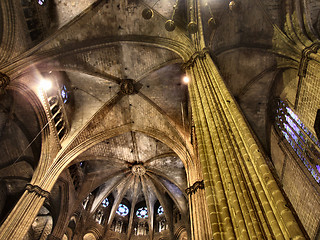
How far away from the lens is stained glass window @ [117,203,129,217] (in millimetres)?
16312

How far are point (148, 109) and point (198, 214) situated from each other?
6773mm

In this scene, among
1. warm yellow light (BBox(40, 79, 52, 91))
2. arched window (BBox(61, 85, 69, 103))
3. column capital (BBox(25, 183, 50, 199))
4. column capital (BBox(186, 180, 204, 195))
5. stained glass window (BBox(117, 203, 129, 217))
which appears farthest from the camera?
stained glass window (BBox(117, 203, 129, 217))

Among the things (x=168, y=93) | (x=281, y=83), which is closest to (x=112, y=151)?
(x=168, y=93)

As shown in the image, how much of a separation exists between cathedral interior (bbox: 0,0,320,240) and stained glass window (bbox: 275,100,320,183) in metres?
0.05

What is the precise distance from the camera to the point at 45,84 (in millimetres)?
11117

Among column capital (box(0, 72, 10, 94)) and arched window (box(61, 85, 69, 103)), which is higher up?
arched window (box(61, 85, 69, 103))

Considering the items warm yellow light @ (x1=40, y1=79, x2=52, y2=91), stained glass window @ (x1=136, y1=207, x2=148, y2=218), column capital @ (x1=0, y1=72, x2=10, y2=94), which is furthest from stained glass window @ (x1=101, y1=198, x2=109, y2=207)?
column capital @ (x1=0, y1=72, x2=10, y2=94)

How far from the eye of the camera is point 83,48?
11.4m

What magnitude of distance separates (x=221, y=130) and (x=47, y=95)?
30.0 feet

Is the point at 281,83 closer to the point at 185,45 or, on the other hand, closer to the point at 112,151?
the point at 185,45

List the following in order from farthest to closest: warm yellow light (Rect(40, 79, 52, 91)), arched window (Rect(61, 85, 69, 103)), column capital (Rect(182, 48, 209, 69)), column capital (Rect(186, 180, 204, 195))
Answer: arched window (Rect(61, 85, 69, 103)) < warm yellow light (Rect(40, 79, 52, 91)) < column capital (Rect(186, 180, 204, 195)) < column capital (Rect(182, 48, 209, 69))

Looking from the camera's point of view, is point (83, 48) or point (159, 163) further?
point (159, 163)

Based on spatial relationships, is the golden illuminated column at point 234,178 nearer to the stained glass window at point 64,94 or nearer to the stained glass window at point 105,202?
the stained glass window at point 64,94

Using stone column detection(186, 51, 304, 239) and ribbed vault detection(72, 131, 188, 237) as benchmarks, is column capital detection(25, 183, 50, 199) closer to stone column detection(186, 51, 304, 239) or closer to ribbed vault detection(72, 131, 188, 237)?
ribbed vault detection(72, 131, 188, 237)
